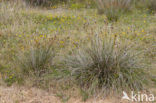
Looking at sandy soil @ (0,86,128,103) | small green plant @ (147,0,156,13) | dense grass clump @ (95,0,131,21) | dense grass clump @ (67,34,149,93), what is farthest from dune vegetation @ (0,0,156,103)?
small green plant @ (147,0,156,13)

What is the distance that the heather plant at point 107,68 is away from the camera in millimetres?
4238

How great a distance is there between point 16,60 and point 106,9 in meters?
4.80

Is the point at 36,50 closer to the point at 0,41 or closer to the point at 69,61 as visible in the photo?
the point at 69,61

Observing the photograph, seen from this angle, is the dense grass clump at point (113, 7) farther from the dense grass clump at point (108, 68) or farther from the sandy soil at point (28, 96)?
the sandy soil at point (28, 96)

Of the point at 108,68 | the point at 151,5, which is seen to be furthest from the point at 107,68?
the point at 151,5

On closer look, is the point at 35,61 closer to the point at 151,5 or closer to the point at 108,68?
the point at 108,68

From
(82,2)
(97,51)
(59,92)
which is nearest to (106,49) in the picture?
(97,51)

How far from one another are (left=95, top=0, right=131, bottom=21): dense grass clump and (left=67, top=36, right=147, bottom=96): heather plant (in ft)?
13.2

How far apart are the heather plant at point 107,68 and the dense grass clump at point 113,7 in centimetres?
403

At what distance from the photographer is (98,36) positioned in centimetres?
468

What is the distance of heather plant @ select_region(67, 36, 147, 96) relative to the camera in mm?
4238

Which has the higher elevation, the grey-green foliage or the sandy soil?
the grey-green foliage

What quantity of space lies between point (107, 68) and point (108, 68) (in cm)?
2

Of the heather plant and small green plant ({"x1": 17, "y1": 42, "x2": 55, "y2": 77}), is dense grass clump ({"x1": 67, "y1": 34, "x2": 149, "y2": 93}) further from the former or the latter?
small green plant ({"x1": 17, "y1": 42, "x2": 55, "y2": 77})
